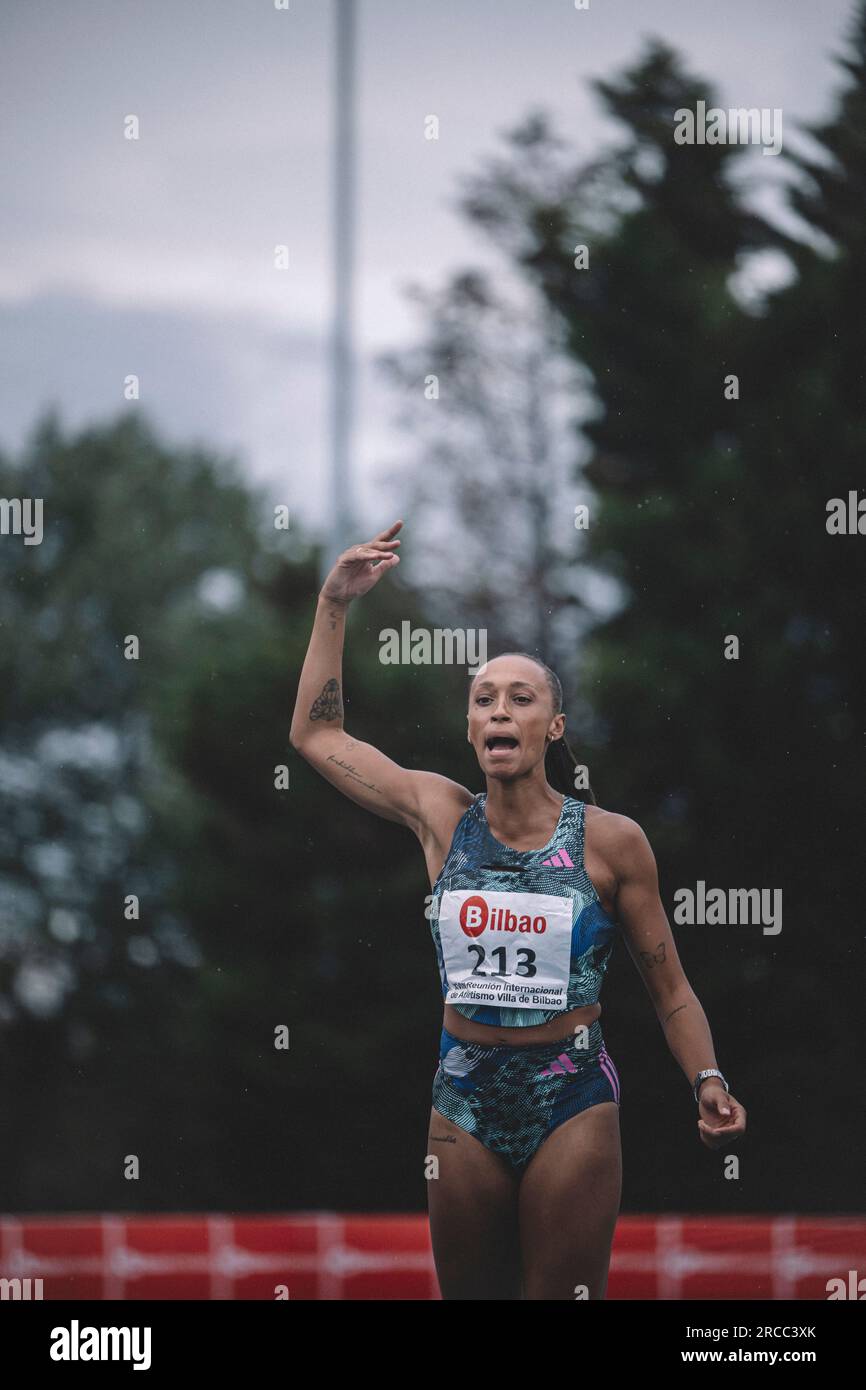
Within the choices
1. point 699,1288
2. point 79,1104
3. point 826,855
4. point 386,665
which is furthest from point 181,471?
point 699,1288

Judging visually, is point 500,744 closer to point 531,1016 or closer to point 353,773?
point 353,773

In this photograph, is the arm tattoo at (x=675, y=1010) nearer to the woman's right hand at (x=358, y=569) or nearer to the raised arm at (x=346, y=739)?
the raised arm at (x=346, y=739)

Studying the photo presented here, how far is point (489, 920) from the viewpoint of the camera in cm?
506

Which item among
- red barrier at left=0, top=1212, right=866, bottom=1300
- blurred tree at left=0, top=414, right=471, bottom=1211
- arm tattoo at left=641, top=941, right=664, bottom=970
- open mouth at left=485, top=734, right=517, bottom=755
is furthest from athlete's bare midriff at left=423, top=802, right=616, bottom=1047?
blurred tree at left=0, top=414, right=471, bottom=1211

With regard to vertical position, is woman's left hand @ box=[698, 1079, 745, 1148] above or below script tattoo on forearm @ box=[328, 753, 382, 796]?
below

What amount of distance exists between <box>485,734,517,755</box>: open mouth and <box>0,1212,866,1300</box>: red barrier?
3716 mm

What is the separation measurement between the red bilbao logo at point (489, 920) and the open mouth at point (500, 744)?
0.43 meters

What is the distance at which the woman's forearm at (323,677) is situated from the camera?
215 inches

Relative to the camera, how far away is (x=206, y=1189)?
1398 cm

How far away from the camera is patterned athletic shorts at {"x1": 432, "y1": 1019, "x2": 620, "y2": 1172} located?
499 centimetres

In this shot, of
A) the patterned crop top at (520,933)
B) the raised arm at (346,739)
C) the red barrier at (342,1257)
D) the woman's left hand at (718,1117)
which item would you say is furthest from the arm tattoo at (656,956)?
the red barrier at (342,1257)

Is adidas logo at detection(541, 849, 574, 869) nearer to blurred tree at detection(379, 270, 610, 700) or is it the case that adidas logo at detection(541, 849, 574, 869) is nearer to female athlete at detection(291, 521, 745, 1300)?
female athlete at detection(291, 521, 745, 1300)

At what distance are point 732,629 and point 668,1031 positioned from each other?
8.44 metres

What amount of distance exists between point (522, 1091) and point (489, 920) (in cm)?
49
